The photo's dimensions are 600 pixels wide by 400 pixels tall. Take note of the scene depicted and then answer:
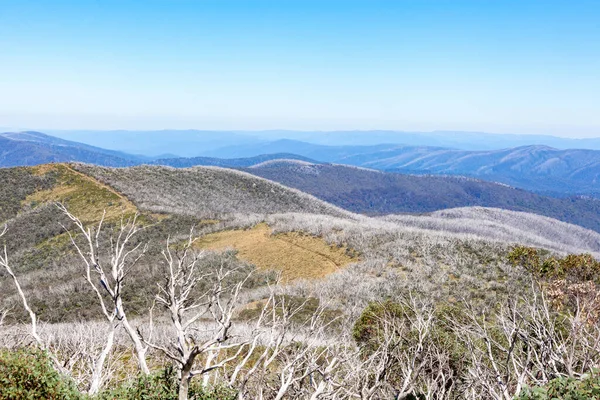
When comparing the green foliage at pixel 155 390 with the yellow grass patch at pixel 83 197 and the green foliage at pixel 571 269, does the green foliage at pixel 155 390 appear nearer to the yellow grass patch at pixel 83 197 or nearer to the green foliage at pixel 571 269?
the green foliage at pixel 571 269

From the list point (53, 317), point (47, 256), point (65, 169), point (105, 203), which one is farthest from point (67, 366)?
point (65, 169)

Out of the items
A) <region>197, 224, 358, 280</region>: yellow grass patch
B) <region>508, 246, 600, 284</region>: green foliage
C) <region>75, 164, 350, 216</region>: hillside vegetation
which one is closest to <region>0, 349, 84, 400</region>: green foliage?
<region>197, 224, 358, 280</region>: yellow grass patch

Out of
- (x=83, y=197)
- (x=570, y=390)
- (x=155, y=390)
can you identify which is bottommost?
(x=83, y=197)

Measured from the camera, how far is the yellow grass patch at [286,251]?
25.2 m

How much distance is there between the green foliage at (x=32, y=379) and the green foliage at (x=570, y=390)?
17.1ft

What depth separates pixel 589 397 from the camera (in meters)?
3.80

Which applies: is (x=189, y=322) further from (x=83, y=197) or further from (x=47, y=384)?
(x=83, y=197)

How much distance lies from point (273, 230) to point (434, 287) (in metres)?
15.3

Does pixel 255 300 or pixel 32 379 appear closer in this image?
pixel 32 379

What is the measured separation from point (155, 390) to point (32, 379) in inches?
56.4

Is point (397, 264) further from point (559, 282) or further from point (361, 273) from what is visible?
point (559, 282)

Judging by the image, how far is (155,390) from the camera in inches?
206

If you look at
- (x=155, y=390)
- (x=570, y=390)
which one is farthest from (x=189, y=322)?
(x=570, y=390)

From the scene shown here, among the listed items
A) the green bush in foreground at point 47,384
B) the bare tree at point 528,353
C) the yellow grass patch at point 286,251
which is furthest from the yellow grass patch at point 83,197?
the bare tree at point 528,353
